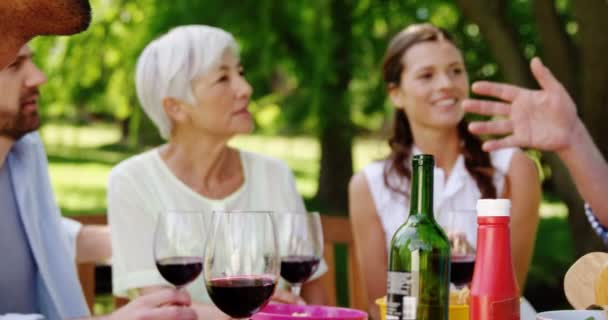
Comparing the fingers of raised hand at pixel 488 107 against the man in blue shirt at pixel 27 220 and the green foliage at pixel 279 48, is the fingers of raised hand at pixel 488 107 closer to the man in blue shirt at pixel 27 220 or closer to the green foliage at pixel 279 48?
the man in blue shirt at pixel 27 220

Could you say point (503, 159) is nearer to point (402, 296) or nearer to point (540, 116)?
point (540, 116)

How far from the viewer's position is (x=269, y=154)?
16.7 m

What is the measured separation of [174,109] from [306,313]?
1.40 m

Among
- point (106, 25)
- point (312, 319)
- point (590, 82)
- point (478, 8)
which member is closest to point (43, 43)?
point (106, 25)

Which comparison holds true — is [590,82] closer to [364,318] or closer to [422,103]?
[422,103]

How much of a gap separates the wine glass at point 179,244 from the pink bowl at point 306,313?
254 mm

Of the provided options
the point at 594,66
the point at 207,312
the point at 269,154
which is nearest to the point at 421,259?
the point at 207,312

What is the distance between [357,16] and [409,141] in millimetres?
3044

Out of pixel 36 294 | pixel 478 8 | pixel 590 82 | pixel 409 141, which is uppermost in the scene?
pixel 478 8

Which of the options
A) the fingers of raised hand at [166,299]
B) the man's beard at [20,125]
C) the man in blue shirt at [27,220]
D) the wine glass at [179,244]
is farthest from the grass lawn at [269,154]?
the fingers of raised hand at [166,299]

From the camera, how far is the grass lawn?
8.21m

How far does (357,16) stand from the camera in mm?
6391

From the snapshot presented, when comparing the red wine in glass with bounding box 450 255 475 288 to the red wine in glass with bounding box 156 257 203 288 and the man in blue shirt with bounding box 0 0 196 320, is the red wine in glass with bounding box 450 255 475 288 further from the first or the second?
the man in blue shirt with bounding box 0 0 196 320

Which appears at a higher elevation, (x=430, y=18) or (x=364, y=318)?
(x=430, y=18)
